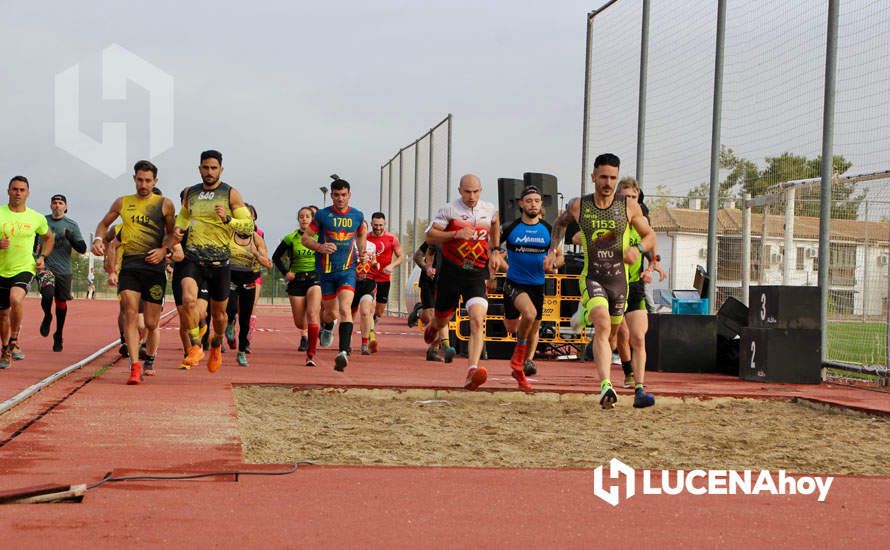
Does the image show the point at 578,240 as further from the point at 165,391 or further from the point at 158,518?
the point at 158,518

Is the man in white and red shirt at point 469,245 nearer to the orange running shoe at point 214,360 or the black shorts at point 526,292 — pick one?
the black shorts at point 526,292

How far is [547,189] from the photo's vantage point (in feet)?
68.3

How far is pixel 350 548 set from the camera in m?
4.73

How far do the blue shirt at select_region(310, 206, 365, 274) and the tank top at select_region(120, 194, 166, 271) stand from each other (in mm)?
2428

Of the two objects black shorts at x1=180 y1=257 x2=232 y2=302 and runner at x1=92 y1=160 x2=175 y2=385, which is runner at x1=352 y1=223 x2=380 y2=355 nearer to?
black shorts at x1=180 y1=257 x2=232 y2=302

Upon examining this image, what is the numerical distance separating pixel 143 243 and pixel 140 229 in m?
0.14

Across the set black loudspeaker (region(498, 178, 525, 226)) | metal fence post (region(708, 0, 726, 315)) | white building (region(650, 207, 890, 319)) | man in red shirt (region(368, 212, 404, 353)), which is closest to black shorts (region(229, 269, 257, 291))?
man in red shirt (region(368, 212, 404, 353))

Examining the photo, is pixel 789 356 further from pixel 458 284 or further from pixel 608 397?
pixel 608 397

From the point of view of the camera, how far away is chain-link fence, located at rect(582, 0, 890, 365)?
14656mm

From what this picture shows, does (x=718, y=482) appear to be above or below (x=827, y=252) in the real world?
below

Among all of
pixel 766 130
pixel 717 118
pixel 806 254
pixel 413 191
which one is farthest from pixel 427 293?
pixel 413 191

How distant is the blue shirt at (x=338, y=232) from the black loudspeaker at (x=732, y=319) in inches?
222

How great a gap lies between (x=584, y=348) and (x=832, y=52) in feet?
21.7

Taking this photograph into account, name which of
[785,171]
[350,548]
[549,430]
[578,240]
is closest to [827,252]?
[785,171]
